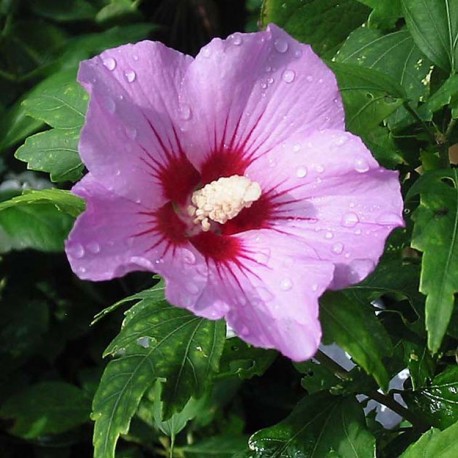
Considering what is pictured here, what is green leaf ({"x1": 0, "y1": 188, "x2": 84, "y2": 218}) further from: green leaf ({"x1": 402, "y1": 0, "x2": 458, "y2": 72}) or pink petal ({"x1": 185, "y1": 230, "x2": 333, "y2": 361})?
green leaf ({"x1": 402, "y1": 0, "x2": 458, "y2": 72})

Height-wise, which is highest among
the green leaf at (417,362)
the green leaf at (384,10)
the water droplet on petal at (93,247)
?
the water droplet on petal at (93,247)

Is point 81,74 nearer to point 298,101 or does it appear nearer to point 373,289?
point 298,101

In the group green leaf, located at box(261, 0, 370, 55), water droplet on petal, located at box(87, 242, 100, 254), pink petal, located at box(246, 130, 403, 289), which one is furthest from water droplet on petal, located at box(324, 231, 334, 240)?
green leaf, located at box(261, 0, 370, 55)

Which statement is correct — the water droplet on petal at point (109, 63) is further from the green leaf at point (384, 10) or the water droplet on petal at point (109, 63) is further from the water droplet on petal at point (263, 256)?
the green leaf at point (384, 10)

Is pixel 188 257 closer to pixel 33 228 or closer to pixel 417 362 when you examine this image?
pixel 417 362

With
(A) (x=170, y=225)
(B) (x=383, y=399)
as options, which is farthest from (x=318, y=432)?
(A) (x=170, y=225)

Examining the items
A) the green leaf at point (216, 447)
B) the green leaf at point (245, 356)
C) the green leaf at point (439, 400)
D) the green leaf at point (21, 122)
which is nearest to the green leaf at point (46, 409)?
the green leaf at point (216, 447)

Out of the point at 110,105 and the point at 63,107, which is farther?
the point at 63,107

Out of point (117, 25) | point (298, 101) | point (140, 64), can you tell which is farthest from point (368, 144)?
point (117, 25)
